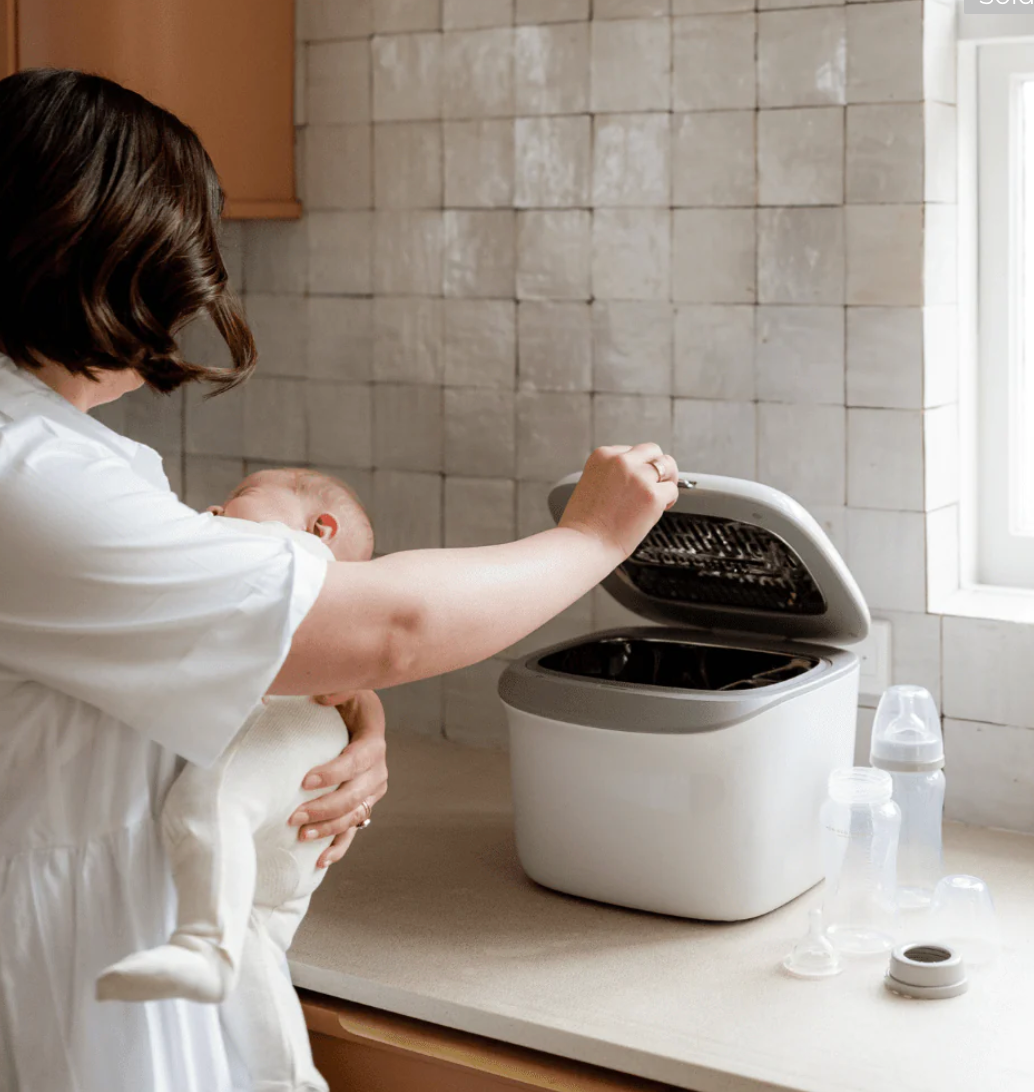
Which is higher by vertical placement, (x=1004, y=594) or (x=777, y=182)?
(x=777, y=182)

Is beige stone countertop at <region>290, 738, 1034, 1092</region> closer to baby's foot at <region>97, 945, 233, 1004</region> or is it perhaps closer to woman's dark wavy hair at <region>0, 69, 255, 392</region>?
baby's foot at <region>97, 945, 233, 1004</region>

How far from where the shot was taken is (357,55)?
2.02m

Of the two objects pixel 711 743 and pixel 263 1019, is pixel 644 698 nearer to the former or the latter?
pixel 711 743

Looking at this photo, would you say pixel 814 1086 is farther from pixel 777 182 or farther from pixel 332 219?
pixel 332 219

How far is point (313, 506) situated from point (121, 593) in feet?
2.02

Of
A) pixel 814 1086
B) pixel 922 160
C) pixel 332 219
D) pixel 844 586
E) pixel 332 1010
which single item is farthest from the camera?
pixel 332 219

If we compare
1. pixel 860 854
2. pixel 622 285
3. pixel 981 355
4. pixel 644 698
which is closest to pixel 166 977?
pixel 644 698

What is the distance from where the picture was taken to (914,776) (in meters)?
1.52

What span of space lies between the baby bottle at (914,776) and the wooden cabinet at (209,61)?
110 cm

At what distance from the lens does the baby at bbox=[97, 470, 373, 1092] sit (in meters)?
0.95

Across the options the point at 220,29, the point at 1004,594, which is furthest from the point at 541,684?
the point at 220,29

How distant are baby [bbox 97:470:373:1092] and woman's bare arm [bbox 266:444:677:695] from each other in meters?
0.15

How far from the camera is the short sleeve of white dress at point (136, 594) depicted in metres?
0.88

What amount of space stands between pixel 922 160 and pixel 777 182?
17 centimetres
